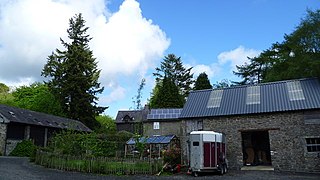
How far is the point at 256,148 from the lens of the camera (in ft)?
75.7

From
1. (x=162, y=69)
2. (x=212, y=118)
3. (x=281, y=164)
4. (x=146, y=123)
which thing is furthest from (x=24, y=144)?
(x=162, y=69)

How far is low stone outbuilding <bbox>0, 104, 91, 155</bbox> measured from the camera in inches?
1067

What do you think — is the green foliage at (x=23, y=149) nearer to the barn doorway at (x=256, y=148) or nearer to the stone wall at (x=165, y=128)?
the stone wall at (x=165, y=128)

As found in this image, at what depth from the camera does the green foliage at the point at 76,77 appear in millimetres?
41906

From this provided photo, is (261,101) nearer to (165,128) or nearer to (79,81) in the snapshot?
(165,128)

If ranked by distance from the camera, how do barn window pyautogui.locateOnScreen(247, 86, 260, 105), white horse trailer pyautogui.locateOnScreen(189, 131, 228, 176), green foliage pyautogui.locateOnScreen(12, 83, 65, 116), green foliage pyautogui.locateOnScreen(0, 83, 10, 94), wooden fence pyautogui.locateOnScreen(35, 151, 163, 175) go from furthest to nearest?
green foliage pyautogui.locateOnScreen(0, 83, 10, 94) < green foliage pyautogui.locateOnScreen(12, 83, 65, 116) < barn window pyautogui.locateOnScreen(247, 86, 260, 105) < white horse trailer pyautogui.locateOnScreen(189, 131, 228, 176) < wooden fence pyautogui.locateOnScreen(35, 151, 163, 175)

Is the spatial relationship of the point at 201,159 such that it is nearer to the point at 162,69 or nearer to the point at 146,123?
the point at 146,123

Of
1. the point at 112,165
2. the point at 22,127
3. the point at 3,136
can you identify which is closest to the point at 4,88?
the point at 22,127

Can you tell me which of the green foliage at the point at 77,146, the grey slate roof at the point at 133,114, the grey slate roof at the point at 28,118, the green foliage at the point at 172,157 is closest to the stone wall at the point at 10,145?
the grey slate roof at the point at 28,118

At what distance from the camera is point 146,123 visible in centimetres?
3978

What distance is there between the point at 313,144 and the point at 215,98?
25.6 ft

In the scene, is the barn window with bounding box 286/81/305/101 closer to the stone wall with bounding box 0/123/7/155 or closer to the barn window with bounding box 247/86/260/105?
the barn window with bounding box 247/86/260/105

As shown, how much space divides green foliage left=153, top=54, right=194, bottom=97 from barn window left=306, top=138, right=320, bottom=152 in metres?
36.5

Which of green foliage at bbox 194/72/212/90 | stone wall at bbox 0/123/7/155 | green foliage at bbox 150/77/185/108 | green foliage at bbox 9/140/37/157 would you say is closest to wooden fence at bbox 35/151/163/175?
green foliage at bbox 9/140/37/157
